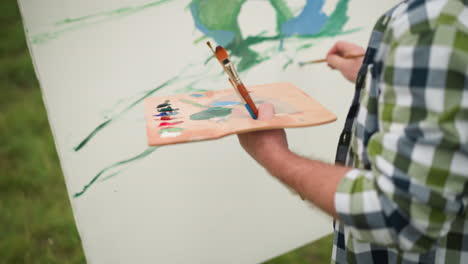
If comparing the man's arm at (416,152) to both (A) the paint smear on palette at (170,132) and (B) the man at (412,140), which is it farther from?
(A) the paint smear on palette at (170,132)

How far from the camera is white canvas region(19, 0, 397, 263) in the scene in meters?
0.80

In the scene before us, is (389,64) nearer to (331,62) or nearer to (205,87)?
(331,62)

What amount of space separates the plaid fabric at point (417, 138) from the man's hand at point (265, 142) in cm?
15

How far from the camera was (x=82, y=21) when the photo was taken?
2.55 feet

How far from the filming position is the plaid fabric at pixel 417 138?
0.41m

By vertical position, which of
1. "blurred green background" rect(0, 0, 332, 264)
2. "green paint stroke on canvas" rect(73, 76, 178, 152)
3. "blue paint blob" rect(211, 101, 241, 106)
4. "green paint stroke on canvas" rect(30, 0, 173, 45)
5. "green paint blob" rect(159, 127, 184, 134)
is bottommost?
"blurred green background" rect(0, 0, 332, 264)

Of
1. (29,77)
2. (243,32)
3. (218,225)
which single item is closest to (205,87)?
(243,32)

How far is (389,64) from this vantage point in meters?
0.46

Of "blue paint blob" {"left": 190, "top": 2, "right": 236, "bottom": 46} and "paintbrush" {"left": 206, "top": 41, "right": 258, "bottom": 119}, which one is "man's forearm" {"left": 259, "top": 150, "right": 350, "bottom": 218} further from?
"blue paint blob" {"left": 190, "top": 2, "right": 236, "bottom": 46}

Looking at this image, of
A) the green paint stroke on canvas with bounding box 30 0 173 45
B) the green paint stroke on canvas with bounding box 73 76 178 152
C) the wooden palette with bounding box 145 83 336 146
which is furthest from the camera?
the green paint stroke on canvas with bounding box 73 76 178 152

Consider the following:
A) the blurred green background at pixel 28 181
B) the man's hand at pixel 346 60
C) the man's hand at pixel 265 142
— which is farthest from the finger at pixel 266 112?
the blurred green background at pixel 28 181

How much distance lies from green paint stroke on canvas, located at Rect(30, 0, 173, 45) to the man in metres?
0.53

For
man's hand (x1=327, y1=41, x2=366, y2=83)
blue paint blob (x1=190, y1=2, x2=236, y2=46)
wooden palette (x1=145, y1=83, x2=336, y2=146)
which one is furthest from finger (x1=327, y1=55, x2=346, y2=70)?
blue paint blob (x1=190, y1=2, x2=236, y2=46)

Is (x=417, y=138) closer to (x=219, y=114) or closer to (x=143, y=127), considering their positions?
(x=219, y=114)
